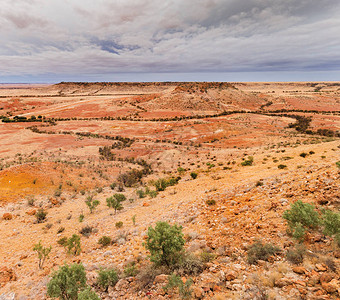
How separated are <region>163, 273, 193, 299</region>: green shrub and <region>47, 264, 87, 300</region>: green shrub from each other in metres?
2.19

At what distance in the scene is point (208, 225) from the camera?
6.74 m

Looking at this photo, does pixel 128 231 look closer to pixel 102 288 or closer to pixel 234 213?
pixel 102 288

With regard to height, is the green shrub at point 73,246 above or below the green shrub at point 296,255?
below

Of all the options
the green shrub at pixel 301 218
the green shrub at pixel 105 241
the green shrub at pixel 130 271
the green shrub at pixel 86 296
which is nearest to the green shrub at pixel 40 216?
the green shrub at pixel 105 241

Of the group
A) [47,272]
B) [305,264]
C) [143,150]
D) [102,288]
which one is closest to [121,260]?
[102,288]

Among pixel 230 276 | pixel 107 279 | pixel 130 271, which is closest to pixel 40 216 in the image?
pixel 107 279

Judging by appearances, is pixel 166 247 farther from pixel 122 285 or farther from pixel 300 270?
pixel 300 270

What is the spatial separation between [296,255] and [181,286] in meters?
2.63

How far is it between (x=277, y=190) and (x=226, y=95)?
74537 millimetres

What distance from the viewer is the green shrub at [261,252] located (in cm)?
445

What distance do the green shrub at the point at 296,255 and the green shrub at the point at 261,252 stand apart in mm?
329

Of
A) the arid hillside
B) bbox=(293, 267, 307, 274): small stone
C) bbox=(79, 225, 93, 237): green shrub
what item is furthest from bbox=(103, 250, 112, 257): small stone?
bbox=(293, 267, 307, 274): small stone

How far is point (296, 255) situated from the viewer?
408cm

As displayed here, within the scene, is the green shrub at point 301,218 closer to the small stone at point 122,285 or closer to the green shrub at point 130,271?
the green shrub at point 130,271
